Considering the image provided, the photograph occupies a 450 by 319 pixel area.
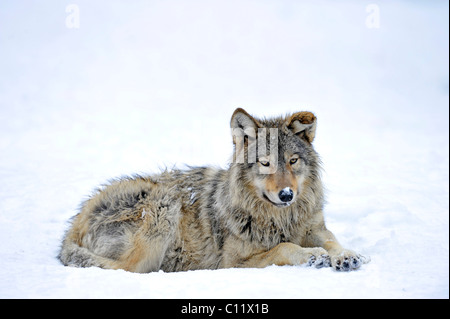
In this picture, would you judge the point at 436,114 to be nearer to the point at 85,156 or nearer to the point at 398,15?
the point at 398,15

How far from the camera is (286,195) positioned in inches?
180

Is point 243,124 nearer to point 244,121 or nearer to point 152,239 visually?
point 244,121

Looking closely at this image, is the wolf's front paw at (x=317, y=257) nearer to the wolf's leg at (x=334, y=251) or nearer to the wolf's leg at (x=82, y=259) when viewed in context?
the wolf's leg at (x=334, y=251)

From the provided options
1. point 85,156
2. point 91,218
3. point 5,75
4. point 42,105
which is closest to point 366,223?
point 91,218

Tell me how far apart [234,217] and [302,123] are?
1363 millimetres

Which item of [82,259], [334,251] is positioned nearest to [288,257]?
[334,251]

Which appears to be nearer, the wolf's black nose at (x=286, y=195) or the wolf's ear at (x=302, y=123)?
the wolf's black nose at (x=286, y=195)

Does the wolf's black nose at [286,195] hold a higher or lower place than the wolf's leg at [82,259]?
higher

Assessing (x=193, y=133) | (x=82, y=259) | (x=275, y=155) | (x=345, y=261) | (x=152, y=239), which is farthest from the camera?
(x=193, y=133)

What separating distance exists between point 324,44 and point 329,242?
22.5m

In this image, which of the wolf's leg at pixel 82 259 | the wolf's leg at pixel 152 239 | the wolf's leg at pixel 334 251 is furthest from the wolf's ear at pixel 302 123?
the wolf's leg at pixel 82 259

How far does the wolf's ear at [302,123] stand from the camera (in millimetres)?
5078

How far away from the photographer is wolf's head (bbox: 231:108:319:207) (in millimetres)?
4742

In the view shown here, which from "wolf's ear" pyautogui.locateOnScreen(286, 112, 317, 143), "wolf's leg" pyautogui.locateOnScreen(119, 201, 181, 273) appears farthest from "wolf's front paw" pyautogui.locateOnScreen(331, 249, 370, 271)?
"wolf's leg" pyautogui.locateOnScreen(119, 201, 181, 273)
